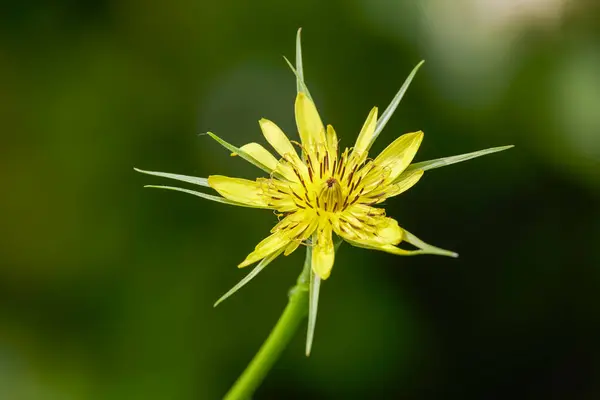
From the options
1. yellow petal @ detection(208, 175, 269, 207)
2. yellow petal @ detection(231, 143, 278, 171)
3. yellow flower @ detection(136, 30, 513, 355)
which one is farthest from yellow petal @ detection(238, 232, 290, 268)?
yellow petal @ detection(231, 143, 278, 171)

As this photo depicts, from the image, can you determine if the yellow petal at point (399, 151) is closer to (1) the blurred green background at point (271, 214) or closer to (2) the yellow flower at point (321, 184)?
(2) the yellow flower at point (321, 184)

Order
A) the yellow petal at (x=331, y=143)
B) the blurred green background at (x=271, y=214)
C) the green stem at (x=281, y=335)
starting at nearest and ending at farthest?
the green stem at (x=281, y=335), the yellow petal at (x=331, y=143), the blurred green background at (x=271, y=214)

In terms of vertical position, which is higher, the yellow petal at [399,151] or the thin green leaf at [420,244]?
the yellow petal at [399,151]

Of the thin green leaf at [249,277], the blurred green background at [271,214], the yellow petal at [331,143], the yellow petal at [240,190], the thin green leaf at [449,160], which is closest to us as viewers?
the thin green leaf at [249,277]

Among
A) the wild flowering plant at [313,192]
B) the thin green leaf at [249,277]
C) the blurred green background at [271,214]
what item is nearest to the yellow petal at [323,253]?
the wild flowering plant at [313,192]

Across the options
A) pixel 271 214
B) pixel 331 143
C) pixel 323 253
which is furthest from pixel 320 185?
pixel 271 214

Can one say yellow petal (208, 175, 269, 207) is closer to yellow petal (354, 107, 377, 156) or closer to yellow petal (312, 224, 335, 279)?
yellow petal (312, 224, 335, 279)
